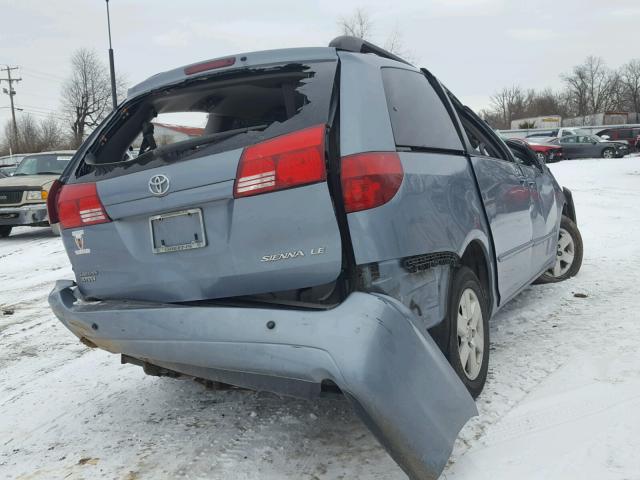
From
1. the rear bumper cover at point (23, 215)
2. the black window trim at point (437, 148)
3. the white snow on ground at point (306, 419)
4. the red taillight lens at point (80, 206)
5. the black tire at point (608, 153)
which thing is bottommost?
the black tire at point (608, 153)

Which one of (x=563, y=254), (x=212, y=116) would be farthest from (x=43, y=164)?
(x=563, y=254)

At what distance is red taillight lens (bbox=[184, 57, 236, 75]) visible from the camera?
2.79 metres

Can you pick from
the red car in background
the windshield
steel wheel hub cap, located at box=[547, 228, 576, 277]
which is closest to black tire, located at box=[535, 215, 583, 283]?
steel wheel hub cap, located at box=[547, 228, 576, 277]

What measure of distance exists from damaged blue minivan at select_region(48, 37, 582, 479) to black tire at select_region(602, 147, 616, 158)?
102 ft

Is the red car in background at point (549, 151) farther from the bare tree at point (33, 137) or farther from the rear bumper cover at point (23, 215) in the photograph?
the bare tree at point (33, 137)

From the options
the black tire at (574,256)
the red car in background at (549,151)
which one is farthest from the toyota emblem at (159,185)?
the red car in background at (549,151)

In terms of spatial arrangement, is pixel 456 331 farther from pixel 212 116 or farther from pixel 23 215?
pixel 23 215

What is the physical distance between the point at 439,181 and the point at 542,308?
2578 millimetres

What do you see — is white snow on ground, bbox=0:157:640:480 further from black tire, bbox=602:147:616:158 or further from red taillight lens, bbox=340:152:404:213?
black tire, bbox=602:147:616:158

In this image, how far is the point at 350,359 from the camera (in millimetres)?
2076

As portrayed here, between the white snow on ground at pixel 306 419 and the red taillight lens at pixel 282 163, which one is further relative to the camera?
the white snow on ground at pixel 306 419

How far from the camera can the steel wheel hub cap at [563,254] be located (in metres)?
5.75

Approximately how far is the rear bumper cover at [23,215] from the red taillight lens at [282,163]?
1046 centimetres

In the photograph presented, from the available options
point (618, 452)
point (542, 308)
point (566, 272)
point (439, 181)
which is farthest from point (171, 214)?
point (566, 272)
